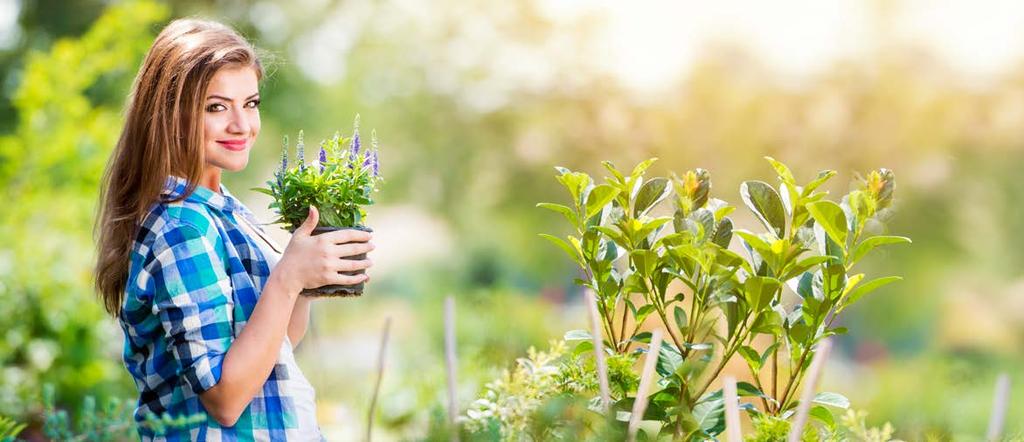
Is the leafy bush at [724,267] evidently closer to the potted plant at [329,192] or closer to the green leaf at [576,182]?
the green leaf at [576,182]

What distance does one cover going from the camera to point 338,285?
42.1 inches

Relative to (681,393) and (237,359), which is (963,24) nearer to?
(681,393)

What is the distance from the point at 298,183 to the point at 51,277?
2714 mm

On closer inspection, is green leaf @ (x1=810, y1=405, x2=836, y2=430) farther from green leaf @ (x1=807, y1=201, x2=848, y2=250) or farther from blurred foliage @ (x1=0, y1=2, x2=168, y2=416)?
blurred foliage @ (x1=0, y1=2, x2=168, y2=416)

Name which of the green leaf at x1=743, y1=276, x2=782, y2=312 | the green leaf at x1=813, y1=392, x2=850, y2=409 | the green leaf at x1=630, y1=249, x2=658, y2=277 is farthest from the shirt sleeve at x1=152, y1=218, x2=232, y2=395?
the green leaf at x1=813, y1=392, x2=850, y2=409

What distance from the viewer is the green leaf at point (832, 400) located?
3.73ft

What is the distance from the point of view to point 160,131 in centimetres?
111

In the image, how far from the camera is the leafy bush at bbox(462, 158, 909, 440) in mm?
1123

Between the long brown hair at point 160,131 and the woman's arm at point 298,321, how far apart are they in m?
0.21

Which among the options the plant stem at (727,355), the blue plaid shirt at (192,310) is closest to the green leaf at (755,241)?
the plant stem at (727,355)

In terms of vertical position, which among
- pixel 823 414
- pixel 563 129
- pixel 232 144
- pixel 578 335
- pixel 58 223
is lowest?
pixel 823 414

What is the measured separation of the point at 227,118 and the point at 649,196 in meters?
0.54

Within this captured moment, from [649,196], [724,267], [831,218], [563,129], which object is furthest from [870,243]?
[563,129]

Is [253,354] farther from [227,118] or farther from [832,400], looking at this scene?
[832,400]
